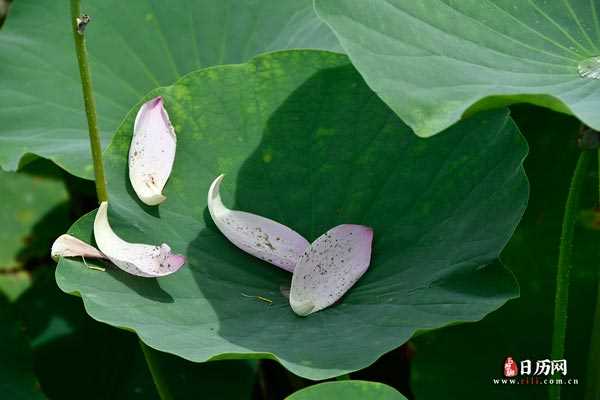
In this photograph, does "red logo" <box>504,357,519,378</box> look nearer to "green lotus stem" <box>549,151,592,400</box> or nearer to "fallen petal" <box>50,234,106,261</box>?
"green lotus stem" <box>549,151,592,400</box>

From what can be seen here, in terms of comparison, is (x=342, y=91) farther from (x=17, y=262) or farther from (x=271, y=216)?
Answer: (x=17, y=262)

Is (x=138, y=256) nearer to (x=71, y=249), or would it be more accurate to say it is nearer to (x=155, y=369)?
(x=71, y=249)

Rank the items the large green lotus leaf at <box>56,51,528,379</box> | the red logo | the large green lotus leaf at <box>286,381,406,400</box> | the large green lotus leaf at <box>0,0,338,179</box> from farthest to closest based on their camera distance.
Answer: the large green lotus leaf at <box>0,0,338,179</box> → the red logo → the large green lotus leaf at <box>56,51,528,379</box> → the large green lotus leaf at <box>286,381,406,400</box>

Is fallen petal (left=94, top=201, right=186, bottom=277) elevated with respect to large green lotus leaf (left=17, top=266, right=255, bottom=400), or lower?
elevated

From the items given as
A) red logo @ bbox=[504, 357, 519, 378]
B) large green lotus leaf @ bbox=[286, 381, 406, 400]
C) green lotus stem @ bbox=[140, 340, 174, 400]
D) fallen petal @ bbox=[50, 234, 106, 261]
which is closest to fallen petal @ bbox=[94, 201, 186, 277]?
fallen petal @ bbox=[50, 234, 106, 261]

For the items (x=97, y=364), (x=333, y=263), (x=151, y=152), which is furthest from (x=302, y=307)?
(x=97, y=364)

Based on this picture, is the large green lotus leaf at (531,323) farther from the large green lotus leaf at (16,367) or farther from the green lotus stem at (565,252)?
the large green lotus leaf at (16,367)
